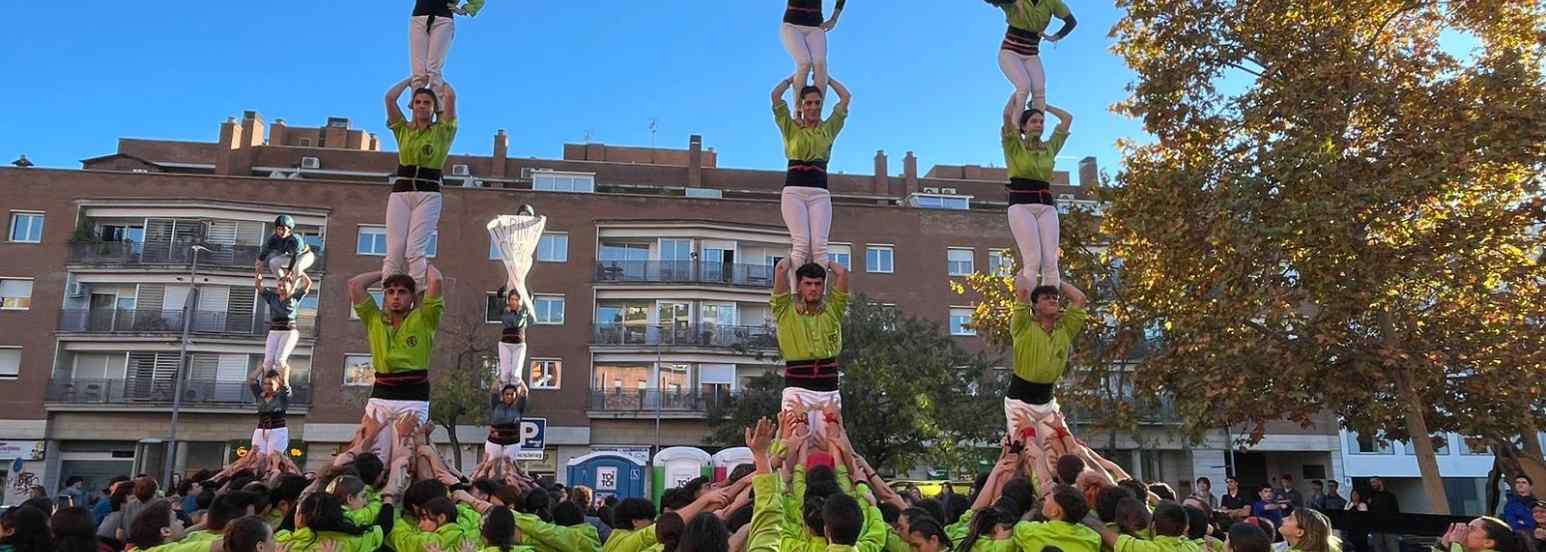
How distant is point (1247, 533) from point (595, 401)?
3366cm

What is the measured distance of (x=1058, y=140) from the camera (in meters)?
10.3

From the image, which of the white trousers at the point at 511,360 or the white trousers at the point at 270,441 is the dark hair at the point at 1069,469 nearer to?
the white trousers at the point at 511,360

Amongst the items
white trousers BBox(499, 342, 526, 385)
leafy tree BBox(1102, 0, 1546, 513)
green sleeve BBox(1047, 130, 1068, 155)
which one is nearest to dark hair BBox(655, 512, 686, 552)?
green sleeve BBox(1047, 130, 1068, 155)

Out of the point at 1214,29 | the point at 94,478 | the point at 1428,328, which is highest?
the point at 1214,29

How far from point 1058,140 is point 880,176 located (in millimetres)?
35705

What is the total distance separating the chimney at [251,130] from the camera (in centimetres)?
4319

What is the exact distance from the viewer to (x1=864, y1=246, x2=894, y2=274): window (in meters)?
40.8

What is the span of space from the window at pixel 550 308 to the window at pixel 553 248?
1382 mm

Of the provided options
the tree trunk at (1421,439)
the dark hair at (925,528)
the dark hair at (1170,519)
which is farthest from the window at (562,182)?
the dark hair at (925,528)

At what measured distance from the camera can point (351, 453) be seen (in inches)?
341

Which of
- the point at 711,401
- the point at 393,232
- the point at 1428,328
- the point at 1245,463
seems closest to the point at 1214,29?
the point at 1428,328

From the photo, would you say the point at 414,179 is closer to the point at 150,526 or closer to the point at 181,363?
the point at 150,526

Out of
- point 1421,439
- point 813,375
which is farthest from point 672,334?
point 813,375

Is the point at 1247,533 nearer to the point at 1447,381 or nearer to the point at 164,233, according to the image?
the point at 1447,381
